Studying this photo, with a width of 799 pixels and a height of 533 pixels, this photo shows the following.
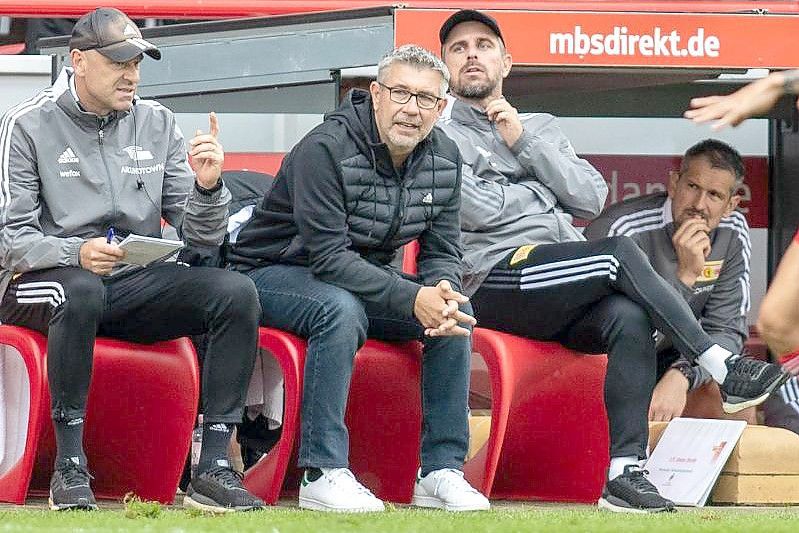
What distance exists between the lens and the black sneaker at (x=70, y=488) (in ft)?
15.1

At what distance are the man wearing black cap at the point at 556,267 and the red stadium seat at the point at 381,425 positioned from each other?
1.30ft

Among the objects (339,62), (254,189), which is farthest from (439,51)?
(254,189)

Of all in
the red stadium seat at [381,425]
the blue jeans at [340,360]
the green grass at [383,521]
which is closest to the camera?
the green grass at [383,521]

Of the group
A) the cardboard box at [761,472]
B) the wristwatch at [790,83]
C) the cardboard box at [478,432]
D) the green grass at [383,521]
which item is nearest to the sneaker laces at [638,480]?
the green grass at [383,521]

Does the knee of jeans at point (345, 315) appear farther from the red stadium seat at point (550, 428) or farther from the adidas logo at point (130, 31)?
the adidas logo at point (130, 31)

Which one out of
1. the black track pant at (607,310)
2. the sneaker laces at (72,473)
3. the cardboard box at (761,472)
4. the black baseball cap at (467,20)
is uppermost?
the black baseball cap at (467,20)

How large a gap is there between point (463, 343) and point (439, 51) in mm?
1445

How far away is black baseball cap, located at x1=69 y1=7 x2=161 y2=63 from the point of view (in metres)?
5.13

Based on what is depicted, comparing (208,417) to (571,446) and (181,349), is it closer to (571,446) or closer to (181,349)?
(181,349)

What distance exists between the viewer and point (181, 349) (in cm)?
523

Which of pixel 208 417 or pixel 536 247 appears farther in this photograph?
pixel 536 247

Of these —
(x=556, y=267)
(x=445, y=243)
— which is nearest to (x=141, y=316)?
(x=445, y=243)

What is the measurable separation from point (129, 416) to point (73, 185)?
0.76m

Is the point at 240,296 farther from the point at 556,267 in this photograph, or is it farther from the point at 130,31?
the point at 556,267
